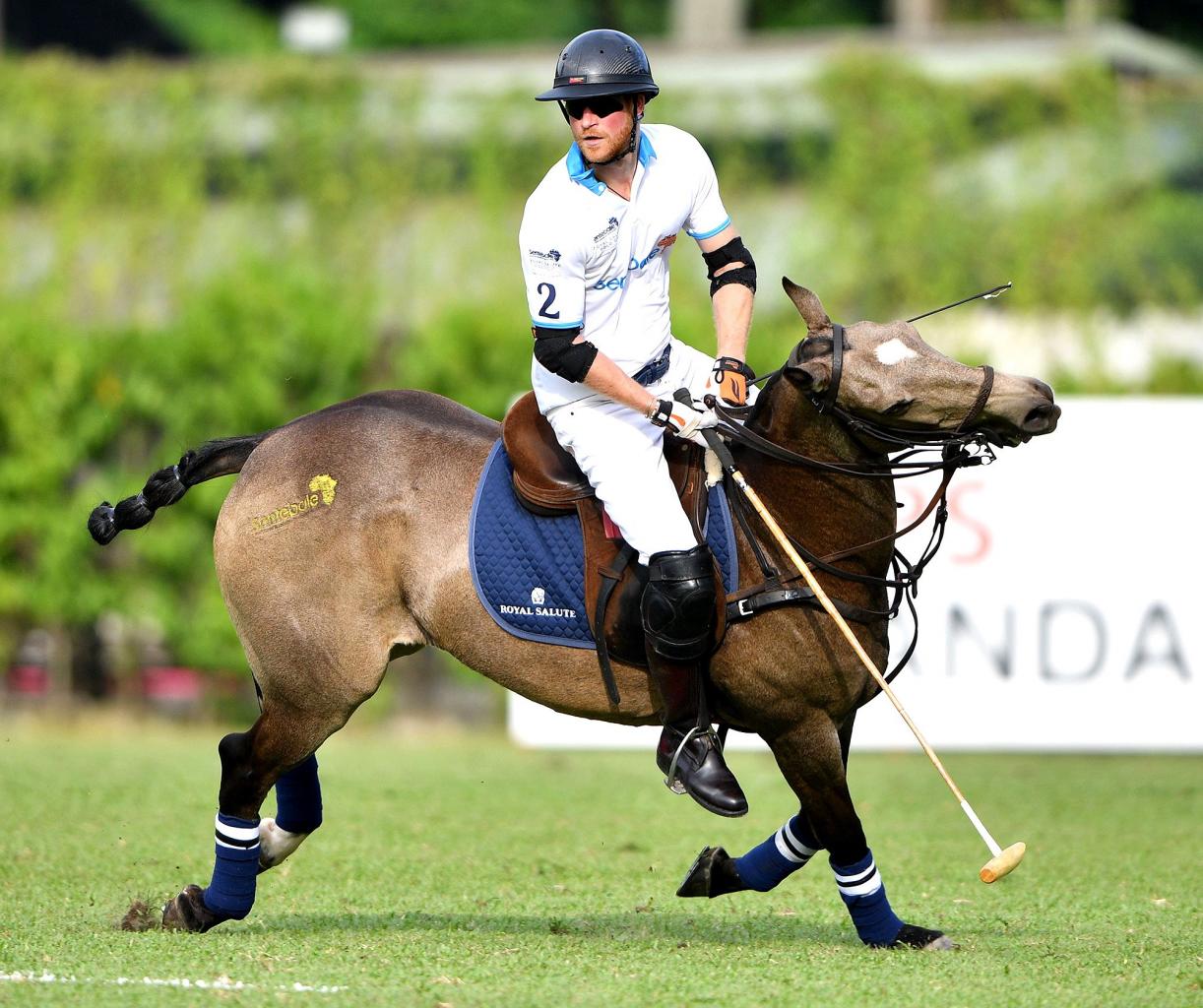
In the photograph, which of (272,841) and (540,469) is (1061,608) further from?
(272,841)

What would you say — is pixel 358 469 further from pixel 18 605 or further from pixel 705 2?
pixel 705 2

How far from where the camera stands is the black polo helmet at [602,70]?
18.7 feet

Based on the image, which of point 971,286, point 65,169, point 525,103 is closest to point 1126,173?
point 971,286

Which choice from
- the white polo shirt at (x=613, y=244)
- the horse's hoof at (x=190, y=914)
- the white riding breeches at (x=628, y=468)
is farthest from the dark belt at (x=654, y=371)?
the horse's hoof at (x=190, y=914)

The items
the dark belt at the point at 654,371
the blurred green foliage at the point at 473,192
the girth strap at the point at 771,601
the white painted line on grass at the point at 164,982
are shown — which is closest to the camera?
the white painted line on grass at the point at 164,982

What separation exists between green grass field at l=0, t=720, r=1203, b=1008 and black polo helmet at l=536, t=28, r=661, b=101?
282 cm

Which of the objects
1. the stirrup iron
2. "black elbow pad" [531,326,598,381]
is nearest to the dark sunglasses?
"black elbow pad" [531,326,598,381]

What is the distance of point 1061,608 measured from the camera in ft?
38.6

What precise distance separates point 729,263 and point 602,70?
900 mm

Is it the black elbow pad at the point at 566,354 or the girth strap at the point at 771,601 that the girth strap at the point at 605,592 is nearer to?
the girth strap at the point at 771,601

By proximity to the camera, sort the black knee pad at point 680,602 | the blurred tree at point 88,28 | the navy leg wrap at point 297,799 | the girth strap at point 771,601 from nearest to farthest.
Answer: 1. the black knee pad at point 680,602
2. the girth strap at point 771,601
3. the navy leg wrap at point 297,799
4. the blurred tree at point 88,28

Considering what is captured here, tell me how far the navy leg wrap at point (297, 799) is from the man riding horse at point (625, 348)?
57.0 inches

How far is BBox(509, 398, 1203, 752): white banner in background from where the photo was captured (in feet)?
38.4

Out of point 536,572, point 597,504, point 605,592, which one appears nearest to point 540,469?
point 597,504
